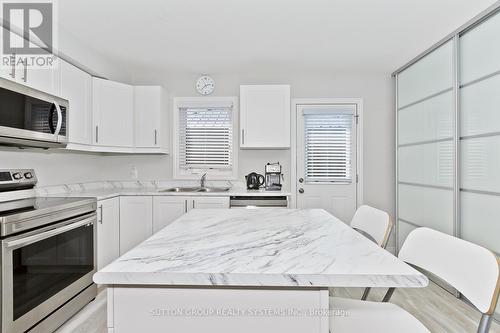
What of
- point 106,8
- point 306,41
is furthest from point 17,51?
point 306,41

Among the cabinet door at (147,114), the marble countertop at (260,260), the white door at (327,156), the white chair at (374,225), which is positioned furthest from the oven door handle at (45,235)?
the white door at (327,156)

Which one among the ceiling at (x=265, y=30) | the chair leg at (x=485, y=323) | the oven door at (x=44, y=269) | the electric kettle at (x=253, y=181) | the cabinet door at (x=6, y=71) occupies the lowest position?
the oven door at (x=44, y=269)

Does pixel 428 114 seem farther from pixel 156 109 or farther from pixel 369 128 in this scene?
pixel 156 109

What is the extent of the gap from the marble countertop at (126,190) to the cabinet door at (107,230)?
0.10 m

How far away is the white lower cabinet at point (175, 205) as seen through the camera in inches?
135

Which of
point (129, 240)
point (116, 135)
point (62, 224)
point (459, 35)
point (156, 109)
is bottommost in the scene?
point (129, 240)

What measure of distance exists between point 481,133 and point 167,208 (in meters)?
3.06

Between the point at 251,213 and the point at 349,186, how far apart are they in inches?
94.2

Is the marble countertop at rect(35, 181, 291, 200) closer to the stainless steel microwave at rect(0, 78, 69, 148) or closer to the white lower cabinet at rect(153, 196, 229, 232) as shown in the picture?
the white lower cabinet at rect(153, 196, 229, 232)

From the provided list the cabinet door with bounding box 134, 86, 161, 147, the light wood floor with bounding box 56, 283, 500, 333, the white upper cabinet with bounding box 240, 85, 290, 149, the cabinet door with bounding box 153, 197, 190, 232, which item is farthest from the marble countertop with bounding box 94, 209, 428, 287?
the cabinet door with bounding box 134, 86, 161, 147

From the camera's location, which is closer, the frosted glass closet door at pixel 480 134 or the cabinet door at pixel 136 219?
the frosted glass closet door at pixel 480 134

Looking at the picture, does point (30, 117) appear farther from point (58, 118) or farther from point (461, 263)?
point (461, 263)

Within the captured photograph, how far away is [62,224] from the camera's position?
2145 mm

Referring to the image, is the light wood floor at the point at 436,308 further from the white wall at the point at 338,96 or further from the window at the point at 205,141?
the window at the point at 205,141
